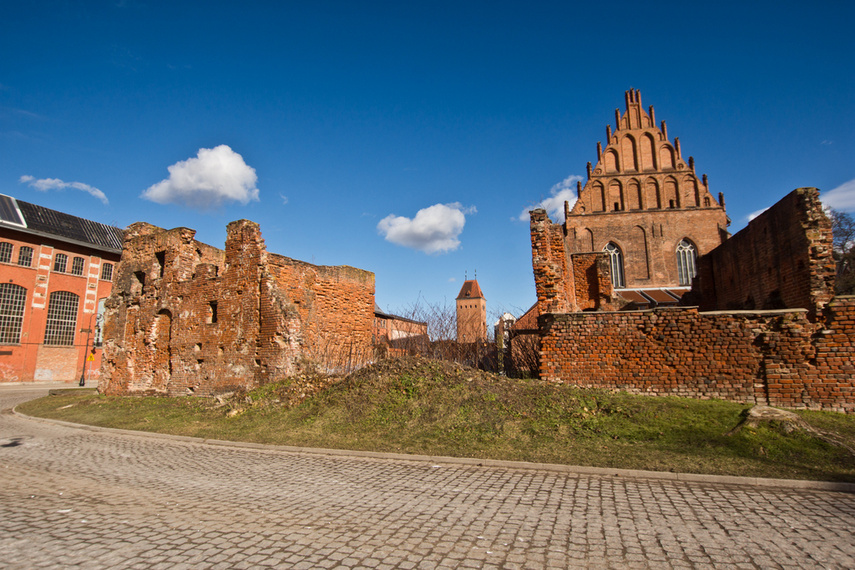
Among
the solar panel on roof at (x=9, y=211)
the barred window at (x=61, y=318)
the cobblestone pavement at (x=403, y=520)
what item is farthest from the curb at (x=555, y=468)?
the solar panel on roof at (x=9, y=211)

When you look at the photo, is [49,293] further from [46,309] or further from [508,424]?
[508,424]

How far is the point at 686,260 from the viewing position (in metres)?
38.6

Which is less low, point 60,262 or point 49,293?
point 60,262

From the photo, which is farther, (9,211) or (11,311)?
(9,211)

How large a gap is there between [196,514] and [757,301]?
1475cm

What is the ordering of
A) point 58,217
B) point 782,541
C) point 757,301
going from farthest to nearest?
point 58,217, point 757,301, point 782,541

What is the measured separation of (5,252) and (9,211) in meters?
3.44

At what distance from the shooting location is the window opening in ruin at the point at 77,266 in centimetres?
3722

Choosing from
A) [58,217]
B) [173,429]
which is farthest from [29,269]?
[173,429]

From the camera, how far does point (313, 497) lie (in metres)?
5.34

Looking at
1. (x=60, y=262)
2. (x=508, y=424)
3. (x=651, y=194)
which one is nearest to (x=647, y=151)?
(x=651, y=194)

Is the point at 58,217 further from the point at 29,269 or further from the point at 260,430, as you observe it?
the point at 260,430

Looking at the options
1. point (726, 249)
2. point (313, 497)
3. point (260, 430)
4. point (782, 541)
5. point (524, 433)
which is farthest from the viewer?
point (726, 249)

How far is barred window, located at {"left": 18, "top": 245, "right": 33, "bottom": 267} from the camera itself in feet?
111
